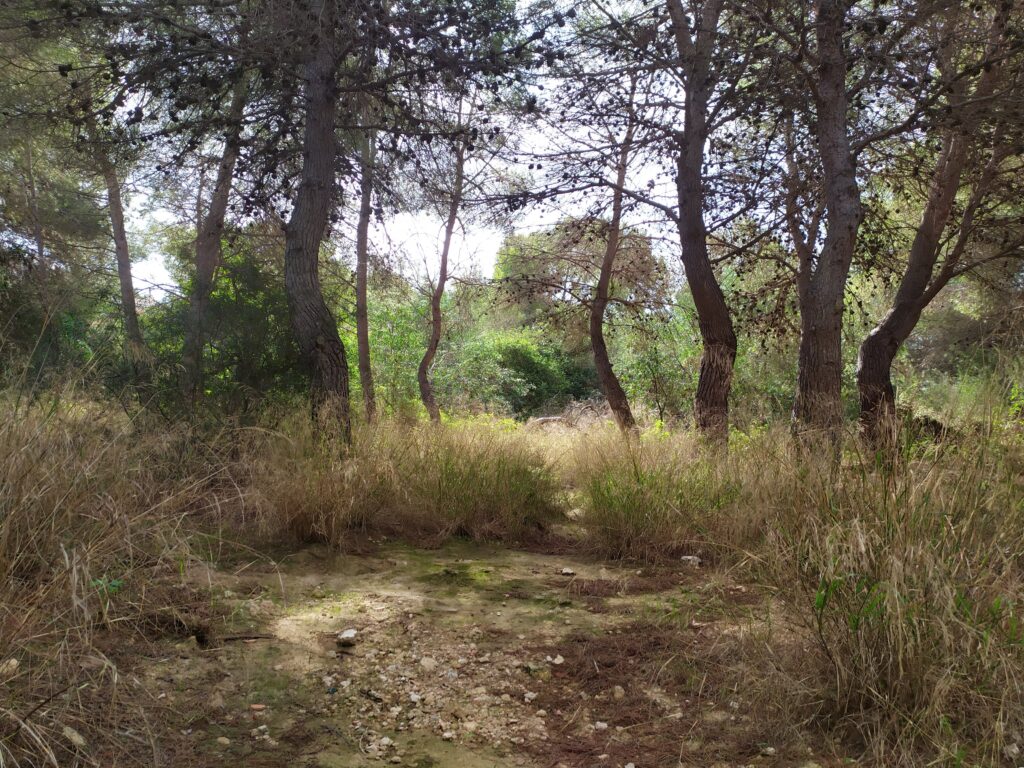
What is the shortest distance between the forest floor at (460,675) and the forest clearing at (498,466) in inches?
0.8

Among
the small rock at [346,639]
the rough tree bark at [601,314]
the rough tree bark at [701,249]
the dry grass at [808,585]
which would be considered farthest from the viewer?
the rough tree bark at [601,314]

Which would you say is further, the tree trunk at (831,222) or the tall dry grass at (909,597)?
the tree trunk at (831,222)

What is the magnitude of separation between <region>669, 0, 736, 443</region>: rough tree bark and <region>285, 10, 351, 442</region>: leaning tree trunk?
3.65 meters

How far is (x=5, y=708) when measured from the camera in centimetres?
178

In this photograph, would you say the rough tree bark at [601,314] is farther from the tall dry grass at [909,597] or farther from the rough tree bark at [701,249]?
the tall dry grass at [909,597]

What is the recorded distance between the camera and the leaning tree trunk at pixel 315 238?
20.8 ft

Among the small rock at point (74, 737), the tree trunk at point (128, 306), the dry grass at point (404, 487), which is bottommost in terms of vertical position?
the small rock at point (74, 737)

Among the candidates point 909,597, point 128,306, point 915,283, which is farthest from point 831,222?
point 128,306

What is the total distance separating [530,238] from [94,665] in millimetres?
11232

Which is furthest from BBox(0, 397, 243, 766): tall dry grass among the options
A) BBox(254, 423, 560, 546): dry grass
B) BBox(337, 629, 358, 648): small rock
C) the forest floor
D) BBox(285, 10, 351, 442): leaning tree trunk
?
BBox(285, 10, 351, 442): leaning tree trunk

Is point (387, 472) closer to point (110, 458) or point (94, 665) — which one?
point (110, 458)

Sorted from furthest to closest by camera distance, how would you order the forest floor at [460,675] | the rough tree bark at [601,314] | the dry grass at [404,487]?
the rough tree bark at [601,314] → the dry grass at [404,487] → the forest floor at [460,675]

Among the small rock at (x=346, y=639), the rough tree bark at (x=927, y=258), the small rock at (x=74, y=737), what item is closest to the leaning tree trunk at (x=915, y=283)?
the rough tree bark at (x=927, y=258)

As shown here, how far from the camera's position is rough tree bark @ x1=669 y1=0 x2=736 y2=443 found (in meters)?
7.27
